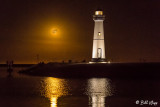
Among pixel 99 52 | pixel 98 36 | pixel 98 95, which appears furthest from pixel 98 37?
pixel 98 95

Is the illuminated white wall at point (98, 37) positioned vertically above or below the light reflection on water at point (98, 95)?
above

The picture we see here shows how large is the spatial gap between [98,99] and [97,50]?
83.2 feet

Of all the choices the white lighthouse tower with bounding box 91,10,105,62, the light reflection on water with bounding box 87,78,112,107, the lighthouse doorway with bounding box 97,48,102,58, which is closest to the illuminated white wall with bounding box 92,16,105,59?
the white lighthouse tower with bounding box 91,10,105,62

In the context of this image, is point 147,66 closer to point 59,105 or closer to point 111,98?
point 111,98

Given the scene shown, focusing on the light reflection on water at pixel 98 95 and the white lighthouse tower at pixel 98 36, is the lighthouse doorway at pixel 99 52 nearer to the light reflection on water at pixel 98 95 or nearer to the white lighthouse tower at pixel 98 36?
the white lighthouse tower at pixel 98 36

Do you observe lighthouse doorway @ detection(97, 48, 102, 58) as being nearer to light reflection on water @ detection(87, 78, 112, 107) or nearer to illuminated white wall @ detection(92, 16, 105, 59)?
illuminated white wall @ detection(92, 16, 105, 59)

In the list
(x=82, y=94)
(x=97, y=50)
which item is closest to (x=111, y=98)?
(x=82, y=94)

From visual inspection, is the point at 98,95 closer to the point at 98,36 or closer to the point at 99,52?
the point at 99,52

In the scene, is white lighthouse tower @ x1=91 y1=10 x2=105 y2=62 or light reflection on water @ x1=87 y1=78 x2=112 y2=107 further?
white lighthouse tower @ x1=91 y1=10 x2=105 y2=62

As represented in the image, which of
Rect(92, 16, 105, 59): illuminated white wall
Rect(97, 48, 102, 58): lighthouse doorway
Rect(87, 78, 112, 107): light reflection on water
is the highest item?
Rect(92, 16, 105, 59): illuminated white wall

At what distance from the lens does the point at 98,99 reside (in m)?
26.3

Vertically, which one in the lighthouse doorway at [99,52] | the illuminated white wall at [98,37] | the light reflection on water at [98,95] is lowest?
the light reflection on water at [98,95]

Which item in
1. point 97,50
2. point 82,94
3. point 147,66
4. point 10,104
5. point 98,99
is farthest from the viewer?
point 97,50

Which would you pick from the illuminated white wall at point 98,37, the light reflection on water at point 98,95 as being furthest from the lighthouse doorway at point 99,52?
the light reflection on water at point 98,95
